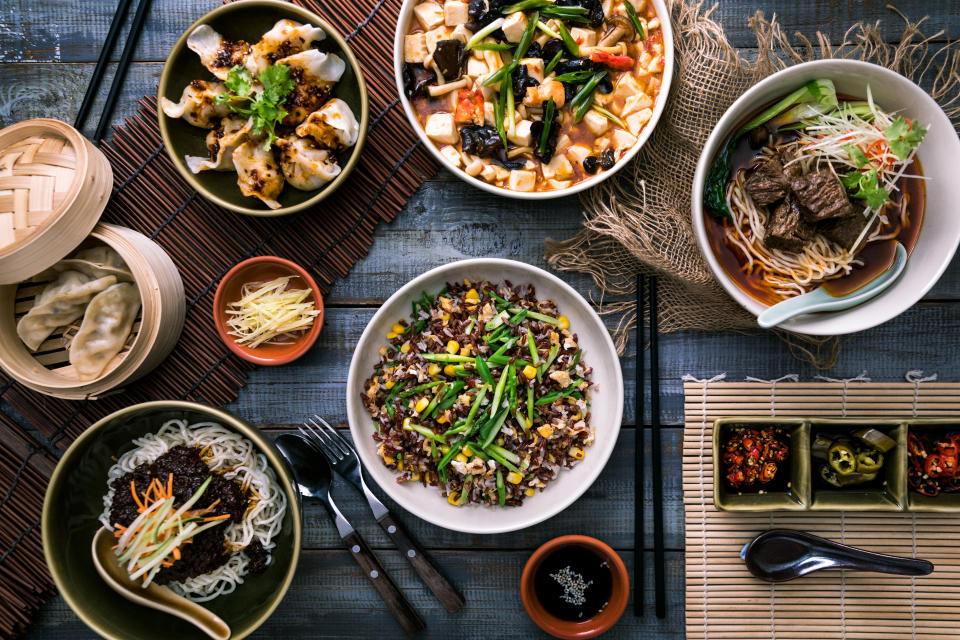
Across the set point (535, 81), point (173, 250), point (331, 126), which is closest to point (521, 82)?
point (535, 81)

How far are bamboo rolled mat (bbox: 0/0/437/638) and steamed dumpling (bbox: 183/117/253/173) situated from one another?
197 mm

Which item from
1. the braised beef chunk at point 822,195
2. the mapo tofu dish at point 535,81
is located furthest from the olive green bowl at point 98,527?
the braised beef chunk at point 822,195

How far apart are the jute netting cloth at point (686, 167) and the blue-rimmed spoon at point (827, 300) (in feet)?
0.83

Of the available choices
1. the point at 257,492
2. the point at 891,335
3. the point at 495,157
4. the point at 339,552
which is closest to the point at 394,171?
the point at 495,157

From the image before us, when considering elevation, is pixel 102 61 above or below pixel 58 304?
above

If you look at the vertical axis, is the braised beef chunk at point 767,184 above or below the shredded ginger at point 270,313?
above

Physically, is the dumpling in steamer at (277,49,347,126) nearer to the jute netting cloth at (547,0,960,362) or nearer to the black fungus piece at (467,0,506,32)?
the black fungus piece at (467,0,506,32)

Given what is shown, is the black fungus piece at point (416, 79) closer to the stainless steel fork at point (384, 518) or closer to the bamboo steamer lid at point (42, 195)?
the bamboo steamer lid at point (42, 195)

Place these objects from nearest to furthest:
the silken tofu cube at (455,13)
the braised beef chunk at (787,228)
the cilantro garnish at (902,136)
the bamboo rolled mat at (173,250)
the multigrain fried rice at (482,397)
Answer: the cilantro garnish at (902,136), the braised beef chunk at (787,228), the silken tofu cube at (455,13), the multigrain fried rice at (482,397), the bamboo rolled mat at (173,250)

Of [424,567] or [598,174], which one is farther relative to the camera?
[424,567]

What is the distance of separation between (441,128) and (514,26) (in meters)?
0.38

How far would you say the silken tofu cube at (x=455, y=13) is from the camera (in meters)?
1.94

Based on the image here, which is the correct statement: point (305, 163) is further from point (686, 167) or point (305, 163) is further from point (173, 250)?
point (686, 167)

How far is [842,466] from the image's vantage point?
80.9 inches
